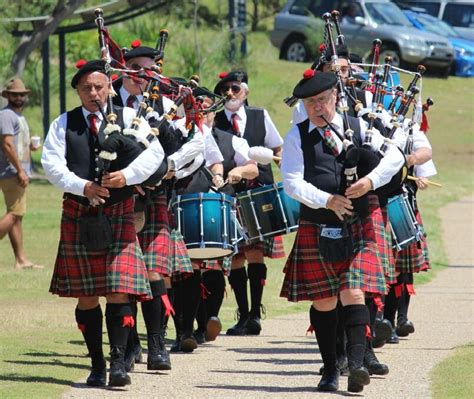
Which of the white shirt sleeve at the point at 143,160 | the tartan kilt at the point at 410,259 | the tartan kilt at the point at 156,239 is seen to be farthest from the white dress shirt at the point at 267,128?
the white shirt sleeve at the point at 143,160

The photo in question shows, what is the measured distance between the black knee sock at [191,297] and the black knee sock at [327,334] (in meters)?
1.69

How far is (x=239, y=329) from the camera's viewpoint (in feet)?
33.8

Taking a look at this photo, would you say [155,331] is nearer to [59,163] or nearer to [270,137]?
[59,163]

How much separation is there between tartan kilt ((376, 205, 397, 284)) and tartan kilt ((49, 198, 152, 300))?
128 cm

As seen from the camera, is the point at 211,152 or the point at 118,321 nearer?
the point at 118,321

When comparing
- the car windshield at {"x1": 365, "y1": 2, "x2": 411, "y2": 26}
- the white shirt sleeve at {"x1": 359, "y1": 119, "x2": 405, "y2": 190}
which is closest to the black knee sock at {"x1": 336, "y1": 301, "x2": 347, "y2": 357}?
the white shirt sleeve at {"x1": 359, "y1": 119, "x2": 405, "y2": 190}

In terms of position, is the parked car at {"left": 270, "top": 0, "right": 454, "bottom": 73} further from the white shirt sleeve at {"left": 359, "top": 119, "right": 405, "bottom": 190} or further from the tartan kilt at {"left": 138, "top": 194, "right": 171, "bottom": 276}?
the white shirt sleeve at {"left": 359, "top": 119, "right": 405, "bottom": 190}

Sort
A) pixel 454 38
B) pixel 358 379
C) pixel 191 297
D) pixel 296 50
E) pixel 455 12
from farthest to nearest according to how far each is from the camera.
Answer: pixel 455 12, pixel 454 38, pixel 296 50, pixel 191 297, pixel 358 379

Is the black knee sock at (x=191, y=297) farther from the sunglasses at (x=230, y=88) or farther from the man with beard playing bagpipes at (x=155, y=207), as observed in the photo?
the sunglasses at (x=230, y=88)

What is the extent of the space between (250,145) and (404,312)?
62.5 inches

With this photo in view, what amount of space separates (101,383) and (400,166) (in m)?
1.96

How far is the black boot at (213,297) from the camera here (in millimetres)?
9727

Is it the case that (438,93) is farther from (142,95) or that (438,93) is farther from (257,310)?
(142,95)

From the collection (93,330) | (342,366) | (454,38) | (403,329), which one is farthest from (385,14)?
(93,330)
